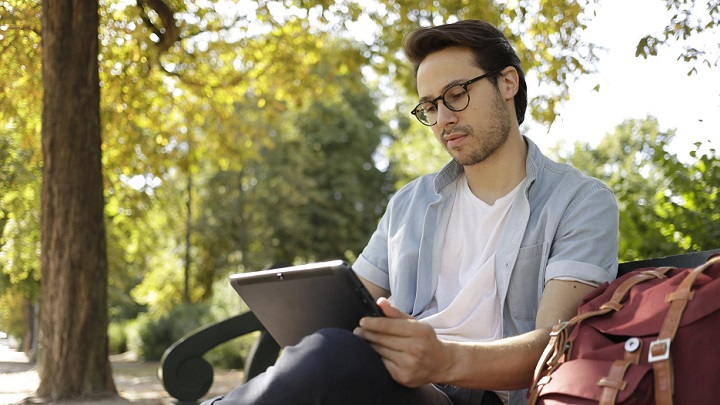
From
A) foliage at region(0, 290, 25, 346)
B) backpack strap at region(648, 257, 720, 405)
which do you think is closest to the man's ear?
backpack strap at region(648, 257, 720, 405)

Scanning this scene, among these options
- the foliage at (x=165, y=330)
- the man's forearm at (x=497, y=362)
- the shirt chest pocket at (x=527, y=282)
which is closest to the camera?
the man's forearm at (x=497, y=362)

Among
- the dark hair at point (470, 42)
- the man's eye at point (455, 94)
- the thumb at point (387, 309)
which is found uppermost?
the dark hair at point (470, 42)

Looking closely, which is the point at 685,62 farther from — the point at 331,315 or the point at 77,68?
the point at 77,68

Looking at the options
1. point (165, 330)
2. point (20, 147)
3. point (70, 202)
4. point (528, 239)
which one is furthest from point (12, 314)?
point (165, 330)

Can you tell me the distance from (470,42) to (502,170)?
0.43m

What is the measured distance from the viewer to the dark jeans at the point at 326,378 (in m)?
1.88

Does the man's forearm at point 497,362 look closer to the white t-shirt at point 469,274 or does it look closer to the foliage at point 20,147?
the white t-shirt at point 469,274

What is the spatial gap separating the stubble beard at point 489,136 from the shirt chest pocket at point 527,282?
1.19 feet

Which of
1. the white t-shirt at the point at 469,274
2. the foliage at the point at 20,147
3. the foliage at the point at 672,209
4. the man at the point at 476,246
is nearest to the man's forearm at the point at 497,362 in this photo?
the man at the point at 476,246

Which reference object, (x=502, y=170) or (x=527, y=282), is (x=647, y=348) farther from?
(x=502, y=170)

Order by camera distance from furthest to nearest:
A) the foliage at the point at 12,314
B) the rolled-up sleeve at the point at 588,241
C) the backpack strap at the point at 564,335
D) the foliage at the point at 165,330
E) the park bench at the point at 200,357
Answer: the foliage at the point at 165,330
the foliage at the point at 12,314
the park bench at the point at 200,357
the rolled-up sleeve at the point at 588,241
the backpack strap at the point at 564,335

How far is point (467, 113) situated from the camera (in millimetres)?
Result: 2816

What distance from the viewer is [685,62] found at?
4996mm

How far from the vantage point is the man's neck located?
9.47 feet
